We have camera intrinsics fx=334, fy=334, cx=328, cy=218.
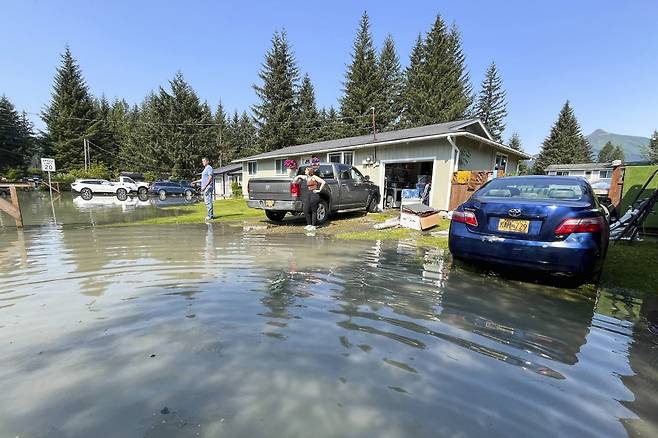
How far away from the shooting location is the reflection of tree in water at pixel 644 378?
1865mm

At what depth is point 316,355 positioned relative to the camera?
2.50m

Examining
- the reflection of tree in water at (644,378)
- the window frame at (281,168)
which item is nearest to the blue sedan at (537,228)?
the reflection of tree in water at (644,378)

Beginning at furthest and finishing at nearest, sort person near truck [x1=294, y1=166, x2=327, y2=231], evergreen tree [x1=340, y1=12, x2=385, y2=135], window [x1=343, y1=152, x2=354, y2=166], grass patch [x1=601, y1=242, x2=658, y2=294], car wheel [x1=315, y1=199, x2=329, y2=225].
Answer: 1. evergreen tree [x1=340, y1=12, x2=385, y2=135]
2. window [x1=343, y1=152, x2=354, y2=166]
3. car wheel [x1=315, y1=199, x2=329, y2=225]
4. person near truck [x1=294, y1=166, x2=327, y2=231]
5. grass patch [x1=601, y1=242, x2=658, y2=294]

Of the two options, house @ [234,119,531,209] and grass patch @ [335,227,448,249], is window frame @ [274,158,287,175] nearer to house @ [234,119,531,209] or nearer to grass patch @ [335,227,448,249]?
house @ [234,119,531,209]

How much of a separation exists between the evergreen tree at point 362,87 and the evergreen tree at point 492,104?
15.7m

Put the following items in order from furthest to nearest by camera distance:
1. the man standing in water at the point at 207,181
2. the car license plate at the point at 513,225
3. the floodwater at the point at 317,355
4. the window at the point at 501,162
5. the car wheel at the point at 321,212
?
the window at the point at 501,162 < the man standing in water at the point at 207,181 < the car wheel at the point at 321,212 < the car license plate at the point at 513,225 < the floodwater at the point at 317,355

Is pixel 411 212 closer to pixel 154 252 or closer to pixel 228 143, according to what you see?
pixel 154 252

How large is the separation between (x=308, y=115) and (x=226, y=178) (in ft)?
44.7

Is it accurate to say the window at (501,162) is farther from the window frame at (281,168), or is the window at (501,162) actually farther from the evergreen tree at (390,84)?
the evergreen tree at (390,84)

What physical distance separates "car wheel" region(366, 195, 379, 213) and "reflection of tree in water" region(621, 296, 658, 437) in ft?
29.8

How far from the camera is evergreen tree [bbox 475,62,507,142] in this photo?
45312 millimetres

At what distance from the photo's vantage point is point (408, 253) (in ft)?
20.9

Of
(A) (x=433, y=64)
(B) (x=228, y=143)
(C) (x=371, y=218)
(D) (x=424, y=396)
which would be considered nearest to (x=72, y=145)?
(B) (x=228, y=143)

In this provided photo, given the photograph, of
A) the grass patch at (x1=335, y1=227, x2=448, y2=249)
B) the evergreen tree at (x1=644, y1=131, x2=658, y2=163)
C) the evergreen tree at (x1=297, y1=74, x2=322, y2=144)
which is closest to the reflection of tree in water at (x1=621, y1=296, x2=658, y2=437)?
the grass patch at (x1=335, y1=227, x2=448, y2=249)
